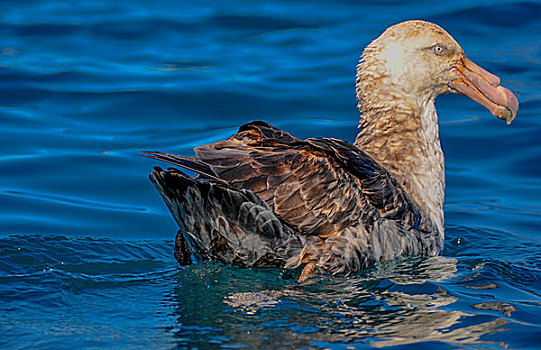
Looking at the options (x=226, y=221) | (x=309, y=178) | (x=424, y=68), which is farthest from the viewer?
(x=424, y=68)

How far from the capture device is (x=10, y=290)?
6.38 m

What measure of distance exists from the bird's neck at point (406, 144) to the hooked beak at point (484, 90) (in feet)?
1.20

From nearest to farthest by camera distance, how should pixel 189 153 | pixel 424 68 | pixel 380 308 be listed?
pixel 380 308, pixel 424 68, pixel 189 153

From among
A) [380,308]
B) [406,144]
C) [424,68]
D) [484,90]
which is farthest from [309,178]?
[484,90]

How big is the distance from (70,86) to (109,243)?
17.1 ft

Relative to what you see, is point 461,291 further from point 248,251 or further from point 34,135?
point 34,135

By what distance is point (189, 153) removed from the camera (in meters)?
10.1

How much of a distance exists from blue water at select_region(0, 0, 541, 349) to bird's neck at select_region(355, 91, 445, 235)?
2.00ft

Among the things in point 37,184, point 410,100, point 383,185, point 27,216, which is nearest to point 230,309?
point 383,185

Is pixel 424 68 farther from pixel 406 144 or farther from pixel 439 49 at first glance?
pixel 406 144

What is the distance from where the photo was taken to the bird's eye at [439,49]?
293 inches

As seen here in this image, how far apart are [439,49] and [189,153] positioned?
3.51 metres

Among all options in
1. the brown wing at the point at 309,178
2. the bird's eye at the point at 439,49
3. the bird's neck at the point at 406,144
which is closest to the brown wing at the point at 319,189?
the brown wing at the point at 309,178

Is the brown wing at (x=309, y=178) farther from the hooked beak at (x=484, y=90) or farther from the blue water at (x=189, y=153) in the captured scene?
the hooked beak at (x=484, y=90)
